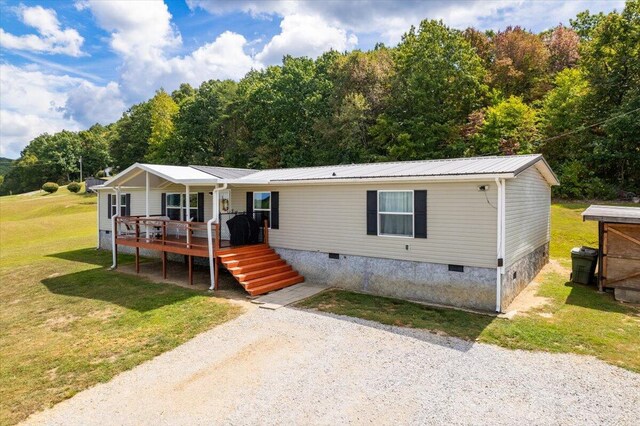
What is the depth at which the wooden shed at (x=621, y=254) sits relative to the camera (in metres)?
9.64

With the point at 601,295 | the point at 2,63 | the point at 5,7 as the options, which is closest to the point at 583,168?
the point at 601,295

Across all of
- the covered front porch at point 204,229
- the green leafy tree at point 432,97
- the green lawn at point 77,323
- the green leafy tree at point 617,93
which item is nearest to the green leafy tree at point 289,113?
the green leafy tree at point 432,97

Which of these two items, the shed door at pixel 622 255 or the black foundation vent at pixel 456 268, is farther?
the shed door at pixel 622 255

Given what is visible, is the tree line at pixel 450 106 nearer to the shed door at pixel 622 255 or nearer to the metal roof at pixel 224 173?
the metal roof at pixel 224 173

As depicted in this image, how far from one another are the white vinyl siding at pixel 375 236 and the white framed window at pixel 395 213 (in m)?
0.18

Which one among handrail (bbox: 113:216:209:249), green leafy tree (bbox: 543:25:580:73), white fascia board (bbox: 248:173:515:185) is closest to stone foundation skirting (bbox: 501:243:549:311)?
white fascia board (bbox: 248:173:515:185)

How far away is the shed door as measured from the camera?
972cm

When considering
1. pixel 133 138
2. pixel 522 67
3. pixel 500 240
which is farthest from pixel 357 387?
pixel 133 138

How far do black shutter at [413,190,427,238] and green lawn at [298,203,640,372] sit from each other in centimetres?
197

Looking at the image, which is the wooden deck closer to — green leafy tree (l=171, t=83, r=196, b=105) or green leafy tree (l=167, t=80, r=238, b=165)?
green leafy tree (l=167, t=80, r=238, b=165)

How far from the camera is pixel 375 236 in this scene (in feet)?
35.6

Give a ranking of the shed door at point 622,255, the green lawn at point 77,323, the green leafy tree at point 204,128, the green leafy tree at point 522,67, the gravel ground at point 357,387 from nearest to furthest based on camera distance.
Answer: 1. the gravel ground at point 357,387
2. the green lawn at point 77,323
3. the shed door at point 622,255
4. the green leafy tree at point 522,67
5. the green leafy tree at point 204,128

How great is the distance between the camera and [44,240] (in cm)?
2489

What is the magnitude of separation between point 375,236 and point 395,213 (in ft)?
3.04
